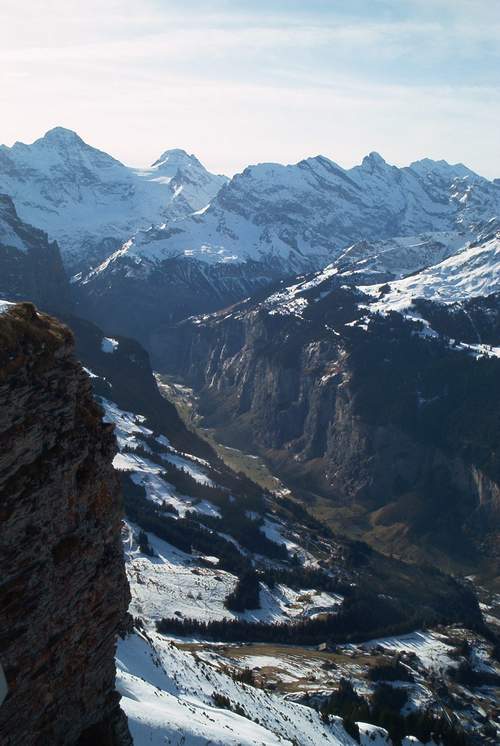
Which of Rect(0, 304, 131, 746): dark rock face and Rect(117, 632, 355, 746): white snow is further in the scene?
Rect(117, 632, 355, 746): white snow

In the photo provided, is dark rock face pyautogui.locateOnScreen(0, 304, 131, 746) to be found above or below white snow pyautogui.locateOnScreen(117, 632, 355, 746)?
above

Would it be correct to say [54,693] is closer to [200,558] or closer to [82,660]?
[82,660]

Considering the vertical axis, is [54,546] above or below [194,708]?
above

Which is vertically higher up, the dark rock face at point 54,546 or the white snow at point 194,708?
the dark rock face at point 54,546

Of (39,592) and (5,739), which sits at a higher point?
(39,592)

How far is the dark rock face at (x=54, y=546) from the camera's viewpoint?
1224 inches

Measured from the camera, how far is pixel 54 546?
33.2 metres

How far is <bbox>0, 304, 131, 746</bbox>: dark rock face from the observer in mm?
31094

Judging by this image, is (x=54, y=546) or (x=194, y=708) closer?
(x=54, y=546)

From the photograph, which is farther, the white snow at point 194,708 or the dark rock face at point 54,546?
the white snow at point 194,708

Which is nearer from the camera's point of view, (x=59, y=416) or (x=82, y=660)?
(x=59, y=416)

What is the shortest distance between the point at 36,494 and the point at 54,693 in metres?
8.96

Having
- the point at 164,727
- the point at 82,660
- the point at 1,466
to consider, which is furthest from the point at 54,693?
the point at 164,727

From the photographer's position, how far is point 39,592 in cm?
3225
